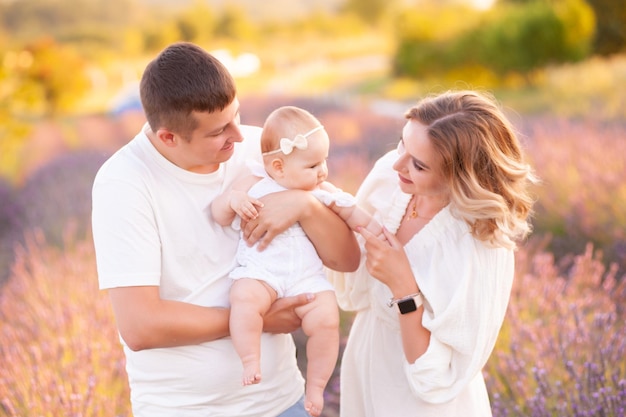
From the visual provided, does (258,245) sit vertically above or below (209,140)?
below

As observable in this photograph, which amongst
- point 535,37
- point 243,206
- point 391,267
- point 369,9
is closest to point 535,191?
point 391,267

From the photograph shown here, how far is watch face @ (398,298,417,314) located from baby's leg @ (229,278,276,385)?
1.40 ft

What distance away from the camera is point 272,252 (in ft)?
8.04

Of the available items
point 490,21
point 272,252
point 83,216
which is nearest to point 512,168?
point 272,252

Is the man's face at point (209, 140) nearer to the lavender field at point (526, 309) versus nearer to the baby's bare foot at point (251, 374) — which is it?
the lavender field at point (526, 309)

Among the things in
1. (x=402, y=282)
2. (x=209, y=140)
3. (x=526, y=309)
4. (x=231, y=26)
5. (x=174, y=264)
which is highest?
(x=209, y=140)

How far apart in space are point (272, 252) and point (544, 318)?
1864 mm

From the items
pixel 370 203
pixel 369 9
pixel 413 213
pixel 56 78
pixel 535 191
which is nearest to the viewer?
pixel 413 213

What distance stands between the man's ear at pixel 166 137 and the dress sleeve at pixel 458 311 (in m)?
0.88

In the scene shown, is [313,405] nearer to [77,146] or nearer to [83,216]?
[83,216]

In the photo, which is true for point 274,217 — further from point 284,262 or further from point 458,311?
point 458,311

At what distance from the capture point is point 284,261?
2.46m

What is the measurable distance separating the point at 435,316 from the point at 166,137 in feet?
3.25

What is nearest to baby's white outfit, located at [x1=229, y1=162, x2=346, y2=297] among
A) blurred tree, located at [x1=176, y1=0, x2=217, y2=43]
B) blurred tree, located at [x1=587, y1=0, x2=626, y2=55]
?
blurred tree, located at [x1=587, y1=0, x2=626, y2=55]
